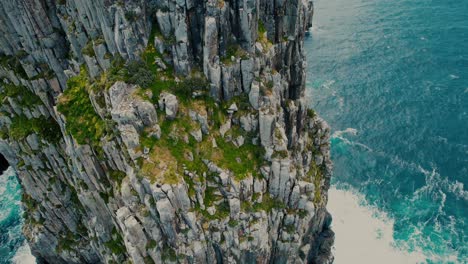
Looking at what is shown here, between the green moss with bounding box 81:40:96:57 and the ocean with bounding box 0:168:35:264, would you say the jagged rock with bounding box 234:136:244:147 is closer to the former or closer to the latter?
the green moss with bounding box 81:40:96:57

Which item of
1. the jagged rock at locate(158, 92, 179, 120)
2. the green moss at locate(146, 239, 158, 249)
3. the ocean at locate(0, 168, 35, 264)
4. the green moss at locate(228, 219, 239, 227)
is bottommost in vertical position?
the ocean at locate(0, 168, 35, 264)

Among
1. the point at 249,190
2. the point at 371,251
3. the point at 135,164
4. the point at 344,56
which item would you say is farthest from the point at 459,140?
Answer: the point at 135,164

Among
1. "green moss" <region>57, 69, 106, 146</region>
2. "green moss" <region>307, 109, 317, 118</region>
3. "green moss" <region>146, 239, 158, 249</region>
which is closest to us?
"green moss" <region>146, 239, 158, 249</region>

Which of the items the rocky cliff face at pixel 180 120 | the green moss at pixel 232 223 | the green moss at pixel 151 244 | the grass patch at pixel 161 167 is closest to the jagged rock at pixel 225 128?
the rocky cliff face at pixel 180 120

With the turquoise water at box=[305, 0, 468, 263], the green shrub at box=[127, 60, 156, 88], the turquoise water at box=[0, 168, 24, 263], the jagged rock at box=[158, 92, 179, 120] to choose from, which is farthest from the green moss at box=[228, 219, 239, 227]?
the turquoise water at box=[0, 168, 24, 263]

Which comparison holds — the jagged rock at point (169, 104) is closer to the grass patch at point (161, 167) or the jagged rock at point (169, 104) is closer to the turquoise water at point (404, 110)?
the grass patch at point (161, 167)

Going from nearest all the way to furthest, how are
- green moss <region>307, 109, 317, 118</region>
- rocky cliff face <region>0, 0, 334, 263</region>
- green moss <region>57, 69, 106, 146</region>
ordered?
rocky cliff face <region>0, 0, 334, 263</region>, green moss <region>57, 69, 106, 146</region>, green moss <region>307, 109, 317, 118</region>

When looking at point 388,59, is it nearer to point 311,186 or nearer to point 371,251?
point 371,251

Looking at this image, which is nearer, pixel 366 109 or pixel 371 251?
pixel 371 251
